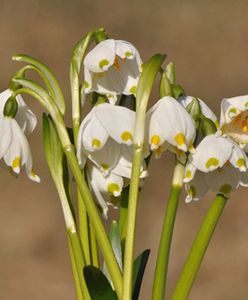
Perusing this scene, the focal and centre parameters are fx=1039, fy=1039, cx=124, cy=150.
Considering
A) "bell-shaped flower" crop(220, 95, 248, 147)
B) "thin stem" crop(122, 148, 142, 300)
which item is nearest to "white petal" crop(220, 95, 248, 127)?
"bell-shaped flower" crop(220, 95, 248, 147)

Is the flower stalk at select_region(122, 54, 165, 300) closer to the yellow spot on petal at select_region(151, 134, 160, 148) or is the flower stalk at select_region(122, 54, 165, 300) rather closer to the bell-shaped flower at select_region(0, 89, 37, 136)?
the yellow spot on petal at select_region(151, 134, 160, 148)

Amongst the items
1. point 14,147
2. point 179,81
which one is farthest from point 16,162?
point 179,81

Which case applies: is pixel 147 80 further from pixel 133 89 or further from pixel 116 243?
pixel 116 243

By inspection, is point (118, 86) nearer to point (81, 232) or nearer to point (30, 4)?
point (81, 232)

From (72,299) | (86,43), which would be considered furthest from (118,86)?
(72,299)

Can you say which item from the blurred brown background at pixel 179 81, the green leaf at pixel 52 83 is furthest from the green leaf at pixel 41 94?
the blurred brown background at pixel 179 81

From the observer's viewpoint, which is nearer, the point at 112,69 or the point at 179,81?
the point at 112,69

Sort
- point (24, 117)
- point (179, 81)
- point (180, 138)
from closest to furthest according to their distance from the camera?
point (180, 138) < point (24, 117) < point (179, 81)
